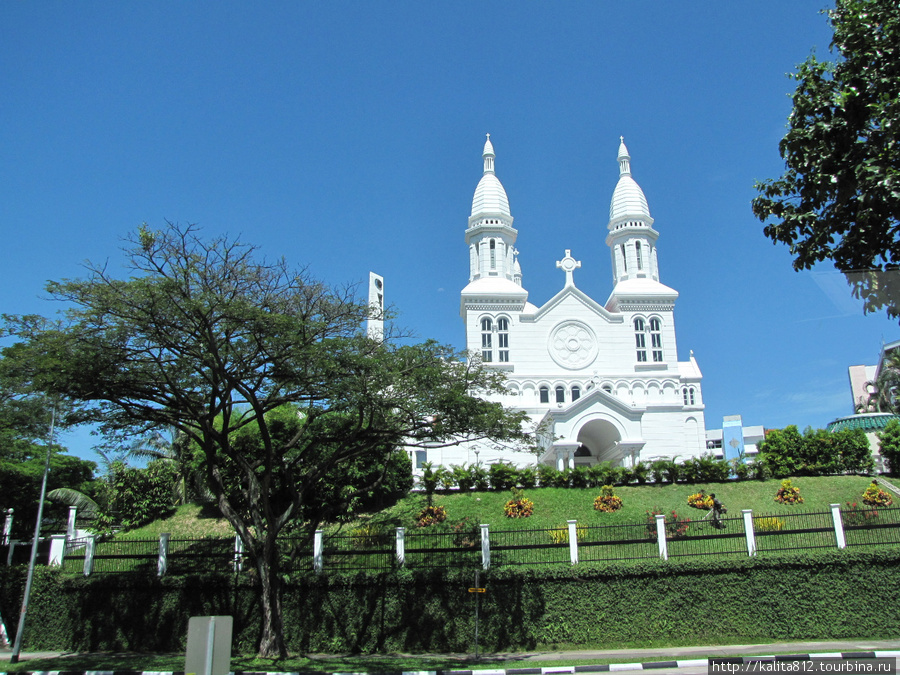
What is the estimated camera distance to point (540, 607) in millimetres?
17438

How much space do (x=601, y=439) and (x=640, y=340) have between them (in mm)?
7900

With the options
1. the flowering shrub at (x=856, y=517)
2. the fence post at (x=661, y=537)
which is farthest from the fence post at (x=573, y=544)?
the flowering shrub at (x=856, y=517)

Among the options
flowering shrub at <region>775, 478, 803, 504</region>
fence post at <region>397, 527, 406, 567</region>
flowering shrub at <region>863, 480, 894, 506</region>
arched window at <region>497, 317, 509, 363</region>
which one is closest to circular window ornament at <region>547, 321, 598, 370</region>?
arched window at <region>497, 317, 509, 363</region>

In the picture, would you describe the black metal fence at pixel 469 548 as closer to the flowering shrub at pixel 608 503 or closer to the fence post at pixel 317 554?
the fence post at pixel 317 554

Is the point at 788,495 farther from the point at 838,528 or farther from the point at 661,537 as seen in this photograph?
the point at 661,537

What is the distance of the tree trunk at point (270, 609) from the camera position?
50.9 ft

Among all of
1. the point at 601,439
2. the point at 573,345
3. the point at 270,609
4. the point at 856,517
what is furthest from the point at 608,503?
the point at 573,345

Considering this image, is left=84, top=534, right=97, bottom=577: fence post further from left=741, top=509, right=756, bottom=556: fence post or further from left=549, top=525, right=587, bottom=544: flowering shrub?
left=741, top=509, right=756, bottom=556: fence post

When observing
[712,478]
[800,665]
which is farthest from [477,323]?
[800,665]

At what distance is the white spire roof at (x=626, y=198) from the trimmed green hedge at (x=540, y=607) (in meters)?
32.2

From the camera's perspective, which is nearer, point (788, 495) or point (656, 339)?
point (788, 495)

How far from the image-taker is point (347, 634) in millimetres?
17375

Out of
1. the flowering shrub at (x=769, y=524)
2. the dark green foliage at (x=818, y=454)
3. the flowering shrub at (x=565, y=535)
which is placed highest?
the dark green foliage at (x=818, y=454)

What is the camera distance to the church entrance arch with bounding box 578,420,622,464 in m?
37.8
